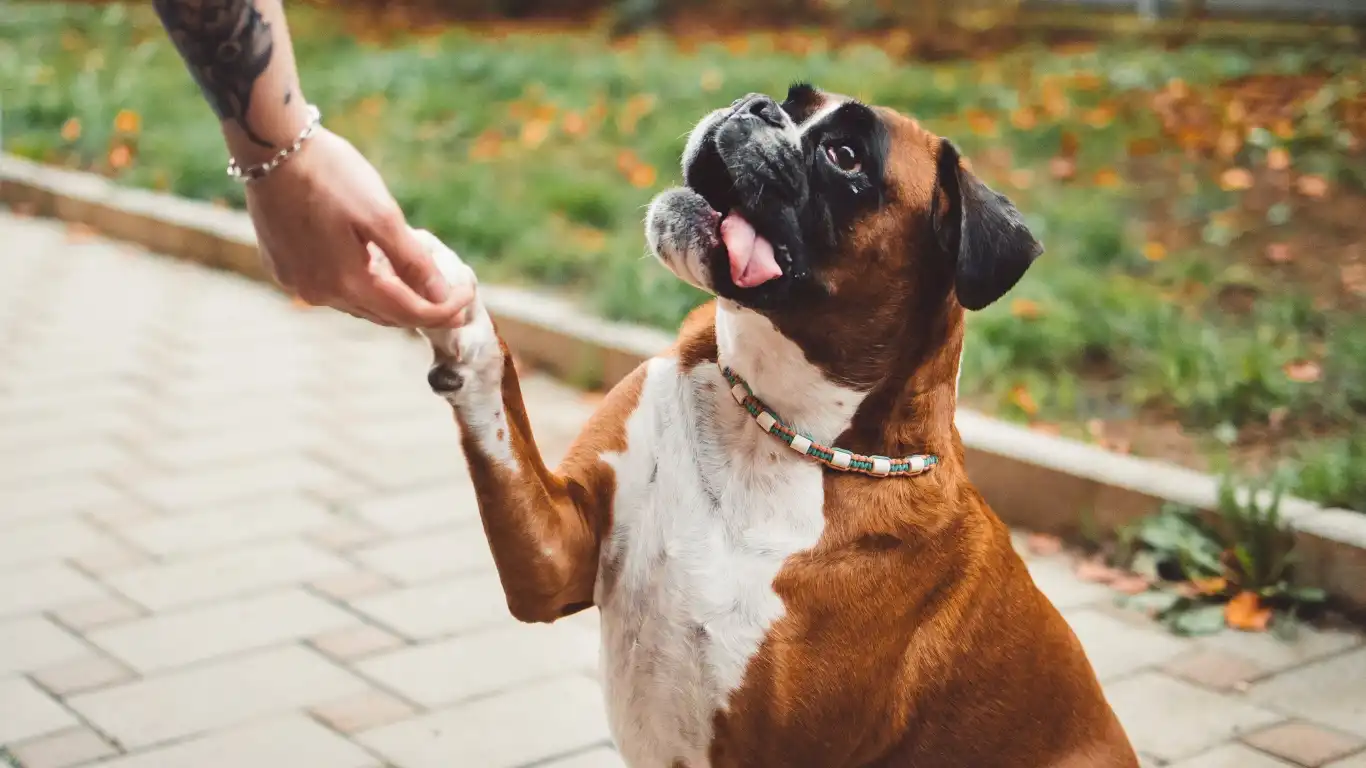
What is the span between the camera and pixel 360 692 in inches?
142

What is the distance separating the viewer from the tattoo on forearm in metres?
1.96

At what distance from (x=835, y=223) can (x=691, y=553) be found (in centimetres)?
57

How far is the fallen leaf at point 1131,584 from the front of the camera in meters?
4.21

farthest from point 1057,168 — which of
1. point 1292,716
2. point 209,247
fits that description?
point 1292,716

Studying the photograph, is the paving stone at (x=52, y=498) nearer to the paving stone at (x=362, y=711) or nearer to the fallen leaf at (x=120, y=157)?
the paving stone at (x=362, y=711)

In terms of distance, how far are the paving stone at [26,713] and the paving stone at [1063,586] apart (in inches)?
96.1

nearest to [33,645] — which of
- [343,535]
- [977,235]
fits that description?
[343,535]

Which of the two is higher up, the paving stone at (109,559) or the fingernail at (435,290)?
the fingernail at (435,290)

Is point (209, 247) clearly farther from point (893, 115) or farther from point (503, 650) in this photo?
point (893, 115)

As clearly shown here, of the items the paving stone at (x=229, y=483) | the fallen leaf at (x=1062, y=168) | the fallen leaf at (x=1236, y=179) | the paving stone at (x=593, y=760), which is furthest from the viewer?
the fallen leaf at (x=1062, y=168)

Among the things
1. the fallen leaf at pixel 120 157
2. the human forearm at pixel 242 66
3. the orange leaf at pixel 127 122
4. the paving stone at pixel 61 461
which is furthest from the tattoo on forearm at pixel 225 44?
the orange leaf at pixel 127 122

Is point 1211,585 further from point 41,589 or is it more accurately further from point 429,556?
point 41,589

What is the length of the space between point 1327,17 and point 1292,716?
10302mm

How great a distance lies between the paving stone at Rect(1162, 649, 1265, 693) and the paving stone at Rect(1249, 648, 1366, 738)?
46 millimetres
